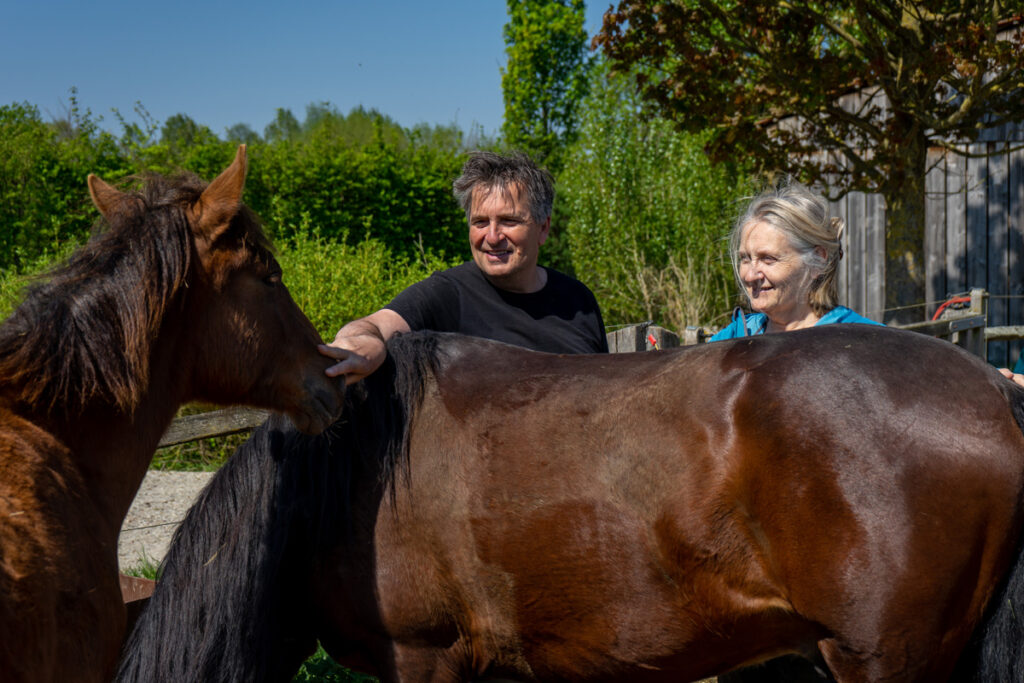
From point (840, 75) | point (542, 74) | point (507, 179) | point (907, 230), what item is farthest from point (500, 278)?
point (542, 74)

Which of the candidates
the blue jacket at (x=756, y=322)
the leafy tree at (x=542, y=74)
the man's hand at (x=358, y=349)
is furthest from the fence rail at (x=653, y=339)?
the leafy tree at (x=542, y=74)

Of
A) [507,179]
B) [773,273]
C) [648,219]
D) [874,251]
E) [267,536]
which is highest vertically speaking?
[648,219]

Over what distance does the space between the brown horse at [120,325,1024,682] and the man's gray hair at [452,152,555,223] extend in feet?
2.38

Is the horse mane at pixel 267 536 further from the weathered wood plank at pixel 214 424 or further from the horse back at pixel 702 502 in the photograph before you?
the weathered wood plank at pixel 214 424

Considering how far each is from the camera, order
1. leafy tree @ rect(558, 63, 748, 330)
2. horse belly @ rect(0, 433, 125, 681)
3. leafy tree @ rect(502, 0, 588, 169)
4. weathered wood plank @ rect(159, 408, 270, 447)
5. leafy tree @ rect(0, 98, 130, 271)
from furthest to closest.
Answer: leafy tree @ rect(502, 0, 588, 169) → leafy tree @ rect(558, 63, 748, 330) → leafy tree @ rect(0, 98, 130, 271) → weathered wood plank @ rect(159, 408, 270, 447) → horse belly @ rect(0, 433, 125, 681)

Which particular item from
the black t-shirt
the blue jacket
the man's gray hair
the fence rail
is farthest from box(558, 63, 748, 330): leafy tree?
the man's gray hair

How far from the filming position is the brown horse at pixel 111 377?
1.72 meters

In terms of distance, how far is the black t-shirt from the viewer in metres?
2.94

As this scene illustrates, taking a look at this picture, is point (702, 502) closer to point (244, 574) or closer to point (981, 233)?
point (244, 574)

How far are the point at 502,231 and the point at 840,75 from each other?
5466 millimetres

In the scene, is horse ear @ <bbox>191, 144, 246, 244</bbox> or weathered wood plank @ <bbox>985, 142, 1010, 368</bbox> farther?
weathered wood plank @ <bbox>985, 142, 1010, 368</bbox>

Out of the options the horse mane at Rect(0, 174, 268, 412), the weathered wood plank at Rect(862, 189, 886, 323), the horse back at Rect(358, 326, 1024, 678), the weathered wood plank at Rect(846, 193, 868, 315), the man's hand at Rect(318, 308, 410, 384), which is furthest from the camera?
the weathered wood plank at Rect(846, 193, 868, 315)

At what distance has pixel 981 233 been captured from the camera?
30.4 ft

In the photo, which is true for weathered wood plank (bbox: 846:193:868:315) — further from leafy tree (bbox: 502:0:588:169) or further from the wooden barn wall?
leafy tree (bbox: 502:0:588:169)
